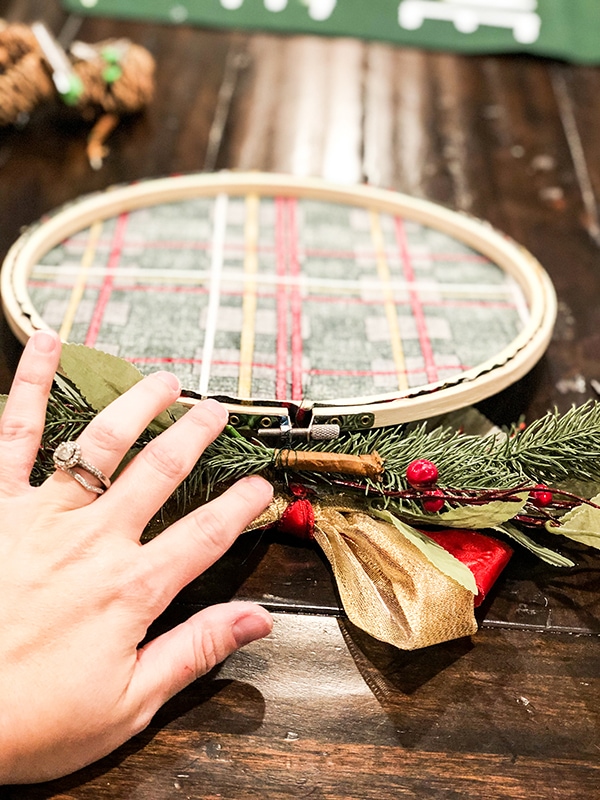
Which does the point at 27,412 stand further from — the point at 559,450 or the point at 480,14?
the point at 480,14

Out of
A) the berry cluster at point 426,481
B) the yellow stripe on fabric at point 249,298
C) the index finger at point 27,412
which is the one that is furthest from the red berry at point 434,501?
the index finger at point 27,412

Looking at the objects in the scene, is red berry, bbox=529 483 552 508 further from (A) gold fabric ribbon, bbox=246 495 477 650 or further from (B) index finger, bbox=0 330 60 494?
(B) index finger, bbox=0 330 60 494

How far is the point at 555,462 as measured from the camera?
2.48 ft

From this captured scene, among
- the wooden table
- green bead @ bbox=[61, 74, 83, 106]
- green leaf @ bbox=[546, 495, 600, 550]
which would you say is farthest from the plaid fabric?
green bead @ bbox=[61, 74, 83, 106]

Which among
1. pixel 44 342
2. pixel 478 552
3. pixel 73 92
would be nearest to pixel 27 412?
pixel 44 342

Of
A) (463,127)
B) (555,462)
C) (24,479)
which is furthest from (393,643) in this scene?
(463,127)

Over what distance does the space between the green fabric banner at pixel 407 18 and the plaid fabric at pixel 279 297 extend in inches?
38.4

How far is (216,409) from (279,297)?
312mm

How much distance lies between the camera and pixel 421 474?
0.70 meters

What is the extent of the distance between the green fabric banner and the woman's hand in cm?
148

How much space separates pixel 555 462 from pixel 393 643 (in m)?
0.24

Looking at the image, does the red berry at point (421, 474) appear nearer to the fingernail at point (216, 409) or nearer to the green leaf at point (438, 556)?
the green leaf at point (438, 556)

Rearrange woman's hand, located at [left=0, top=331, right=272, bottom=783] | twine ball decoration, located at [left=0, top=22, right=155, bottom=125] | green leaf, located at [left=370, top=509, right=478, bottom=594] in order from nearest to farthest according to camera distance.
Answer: woman's hand, located at [left=0, top=331, right=272, bottom=783]
green leaf, located at [left=370, top=509, right=478, bottom=594]
twine ball decoration, located at [left=0, top=22, right=155, bottom=125]

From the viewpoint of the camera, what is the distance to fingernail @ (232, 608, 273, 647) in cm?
65
